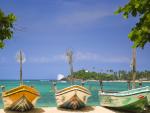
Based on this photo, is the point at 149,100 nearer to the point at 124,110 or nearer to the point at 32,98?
the point at 124,110

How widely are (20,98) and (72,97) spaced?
11.2 ft

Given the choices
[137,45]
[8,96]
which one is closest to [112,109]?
[8,96]

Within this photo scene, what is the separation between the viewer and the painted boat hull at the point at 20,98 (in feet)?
64.0

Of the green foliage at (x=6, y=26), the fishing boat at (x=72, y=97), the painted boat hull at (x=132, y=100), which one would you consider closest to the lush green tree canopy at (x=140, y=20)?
the green foliage at (x=6, y=26)

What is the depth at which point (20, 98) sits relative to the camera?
1956 cm

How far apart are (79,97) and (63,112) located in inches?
61.7

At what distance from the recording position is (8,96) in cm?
1964

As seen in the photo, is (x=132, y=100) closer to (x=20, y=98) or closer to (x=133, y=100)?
(x=133, y=100)

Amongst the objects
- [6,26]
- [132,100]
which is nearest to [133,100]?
[132,100]

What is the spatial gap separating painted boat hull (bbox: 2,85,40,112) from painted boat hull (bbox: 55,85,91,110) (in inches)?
73.2

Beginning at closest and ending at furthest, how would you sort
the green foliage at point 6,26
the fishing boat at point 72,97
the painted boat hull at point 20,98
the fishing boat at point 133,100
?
the green foliage at point 6,26
the fishing boat at point 133,100
the painted boat hull at point 20,98
the fishing boat at point 72,97

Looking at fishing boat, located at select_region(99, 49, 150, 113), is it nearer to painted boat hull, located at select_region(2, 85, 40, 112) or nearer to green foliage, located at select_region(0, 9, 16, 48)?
painted boat hull, located at select_region(2, 85, 40, 112)

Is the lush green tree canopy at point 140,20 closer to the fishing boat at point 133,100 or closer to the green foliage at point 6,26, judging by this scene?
the green foliage at point 6,26

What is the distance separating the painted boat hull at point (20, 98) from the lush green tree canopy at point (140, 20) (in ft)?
40.0
